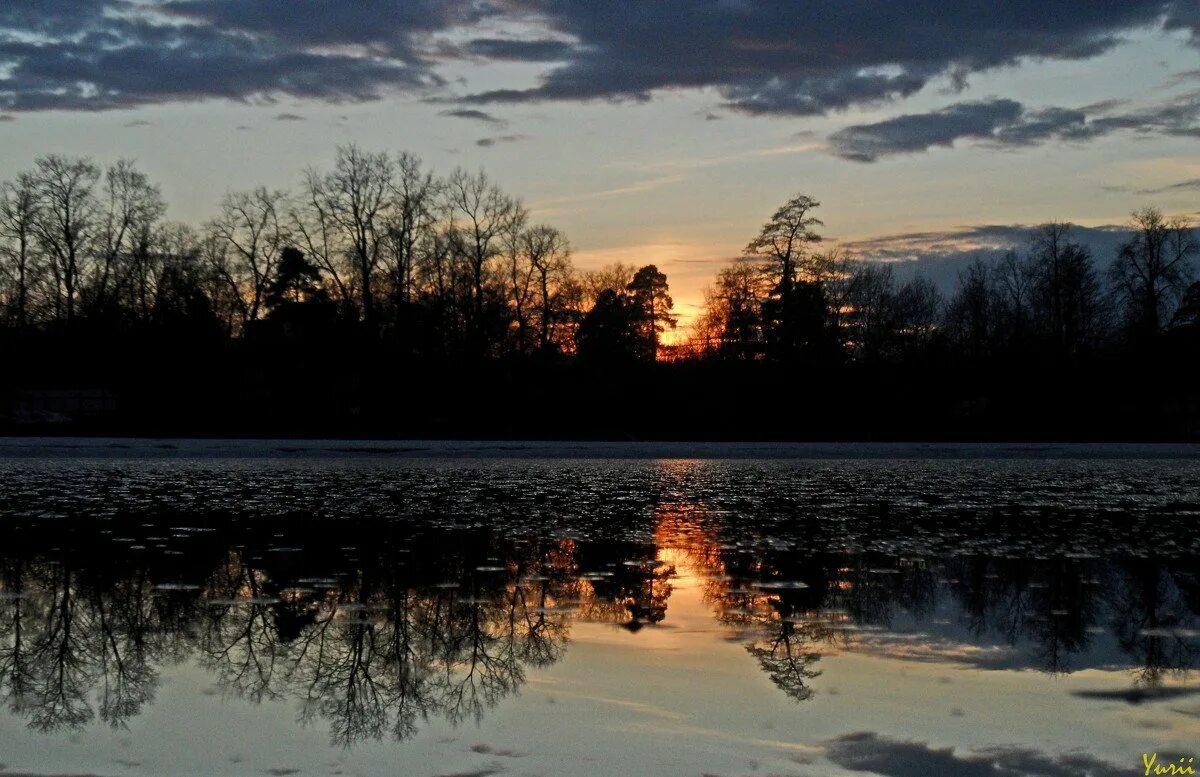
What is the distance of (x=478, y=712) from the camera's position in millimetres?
6797

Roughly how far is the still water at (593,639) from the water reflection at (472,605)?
4 cm

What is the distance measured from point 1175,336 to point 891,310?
35348 mm

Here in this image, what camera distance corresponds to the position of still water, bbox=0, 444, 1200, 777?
6078 mm

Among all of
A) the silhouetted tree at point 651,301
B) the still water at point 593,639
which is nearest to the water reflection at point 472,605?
the still water at point 593,639

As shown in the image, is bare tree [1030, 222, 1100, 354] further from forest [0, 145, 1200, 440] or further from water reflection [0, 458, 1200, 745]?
water reflection [0, 458, 1200, 745]

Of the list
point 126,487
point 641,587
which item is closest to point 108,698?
point 641,587

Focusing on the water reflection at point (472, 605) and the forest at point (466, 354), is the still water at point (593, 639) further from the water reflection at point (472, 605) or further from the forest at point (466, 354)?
the forest at point (466, 354)

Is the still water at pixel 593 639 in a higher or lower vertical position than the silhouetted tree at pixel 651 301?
lower

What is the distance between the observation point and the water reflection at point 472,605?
745 centimetres

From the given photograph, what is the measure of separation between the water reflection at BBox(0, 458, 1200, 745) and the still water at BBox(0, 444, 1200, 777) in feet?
0.13

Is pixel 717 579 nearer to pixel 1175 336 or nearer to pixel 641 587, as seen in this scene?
pixel 641 587

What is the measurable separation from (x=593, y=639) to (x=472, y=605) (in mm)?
1465

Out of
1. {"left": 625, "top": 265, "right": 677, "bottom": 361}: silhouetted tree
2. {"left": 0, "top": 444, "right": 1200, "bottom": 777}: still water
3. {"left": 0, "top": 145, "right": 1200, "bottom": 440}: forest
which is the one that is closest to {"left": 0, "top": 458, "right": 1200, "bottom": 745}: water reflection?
{"left": 0, "top": 444, "right": 1200, "bottom": 777}: still water

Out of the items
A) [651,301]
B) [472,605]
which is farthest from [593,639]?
[651,301]
